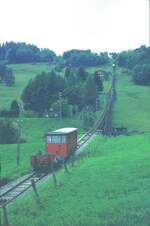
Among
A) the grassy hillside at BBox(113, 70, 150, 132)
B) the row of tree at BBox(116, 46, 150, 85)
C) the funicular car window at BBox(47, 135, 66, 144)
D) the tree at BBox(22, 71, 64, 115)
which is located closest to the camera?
the funicular car window at BBox(47, 135, 66, 144)

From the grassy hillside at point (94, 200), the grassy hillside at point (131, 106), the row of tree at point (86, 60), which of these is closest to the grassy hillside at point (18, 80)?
the row of tree at point (86, 60)

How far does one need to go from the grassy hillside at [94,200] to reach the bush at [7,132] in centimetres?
2520

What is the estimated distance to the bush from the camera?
5506cm

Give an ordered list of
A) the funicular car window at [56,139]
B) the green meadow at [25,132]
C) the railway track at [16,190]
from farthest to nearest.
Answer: the funicular car window at [56,139] < the green meadow at [25,132] < the railway track at [16,190]

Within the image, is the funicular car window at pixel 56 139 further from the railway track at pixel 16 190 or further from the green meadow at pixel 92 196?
the railway track at pixel 16 190

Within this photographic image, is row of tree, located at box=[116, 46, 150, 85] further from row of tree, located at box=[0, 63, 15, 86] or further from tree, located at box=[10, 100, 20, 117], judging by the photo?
tree, located at box=[10, 100, 20, 117]

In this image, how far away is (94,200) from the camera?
2095 cm

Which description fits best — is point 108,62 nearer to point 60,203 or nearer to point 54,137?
point 54,137

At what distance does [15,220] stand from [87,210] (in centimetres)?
232

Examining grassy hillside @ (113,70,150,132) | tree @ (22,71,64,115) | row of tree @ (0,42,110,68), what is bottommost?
grassy hillside @ (113,70,150,132)

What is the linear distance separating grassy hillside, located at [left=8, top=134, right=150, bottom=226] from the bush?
25.2 metres

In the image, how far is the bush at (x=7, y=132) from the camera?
55.1 metres

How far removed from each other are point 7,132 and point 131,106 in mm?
40794

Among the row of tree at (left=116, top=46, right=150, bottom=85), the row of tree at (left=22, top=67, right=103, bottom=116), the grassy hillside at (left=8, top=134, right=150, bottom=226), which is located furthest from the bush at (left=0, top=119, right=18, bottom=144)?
the row of tree at (left=116, top=46, right=150, bottom=85)
